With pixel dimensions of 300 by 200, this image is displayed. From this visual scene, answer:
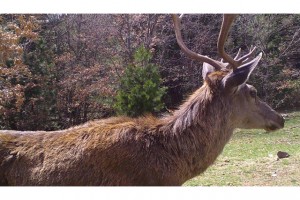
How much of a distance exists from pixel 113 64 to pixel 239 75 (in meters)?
4.14

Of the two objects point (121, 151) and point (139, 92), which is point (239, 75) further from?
point (139, 92)

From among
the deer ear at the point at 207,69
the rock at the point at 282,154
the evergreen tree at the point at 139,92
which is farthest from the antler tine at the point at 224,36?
the rock at the point at 282,154

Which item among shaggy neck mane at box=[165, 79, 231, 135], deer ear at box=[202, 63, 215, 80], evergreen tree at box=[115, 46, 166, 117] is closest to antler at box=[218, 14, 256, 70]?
deer ear at box=[202, 63, 215, 80]

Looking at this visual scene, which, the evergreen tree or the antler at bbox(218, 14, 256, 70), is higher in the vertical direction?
the antler at bbox(218, 14, 256, 70)

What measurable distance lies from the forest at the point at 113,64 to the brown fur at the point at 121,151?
215 cm

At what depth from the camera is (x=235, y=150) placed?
6.06m

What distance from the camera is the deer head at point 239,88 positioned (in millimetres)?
2729

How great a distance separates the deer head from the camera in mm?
2729

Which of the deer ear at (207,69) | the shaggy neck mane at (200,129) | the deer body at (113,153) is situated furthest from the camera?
the deer ear at (207,69)

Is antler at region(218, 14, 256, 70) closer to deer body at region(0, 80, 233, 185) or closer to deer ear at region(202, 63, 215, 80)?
Result: deer ear at region(202, 63, 215, 80)

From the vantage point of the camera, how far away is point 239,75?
271 centimetres

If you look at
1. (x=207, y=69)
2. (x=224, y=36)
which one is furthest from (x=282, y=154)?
(x=224, y=36)

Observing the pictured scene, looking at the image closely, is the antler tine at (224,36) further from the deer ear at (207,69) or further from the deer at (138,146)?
the deer ear at (207,69)
